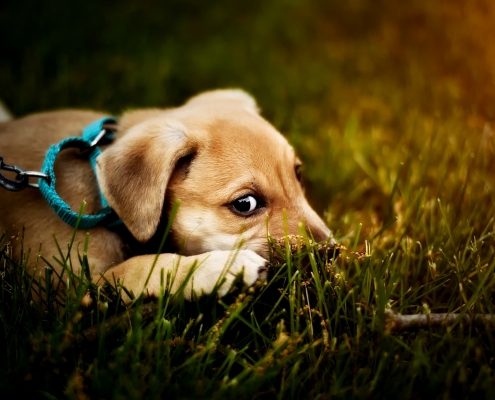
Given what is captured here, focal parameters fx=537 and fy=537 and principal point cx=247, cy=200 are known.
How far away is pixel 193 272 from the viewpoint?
6.70ft

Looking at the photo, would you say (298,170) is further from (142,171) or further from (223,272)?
Answer: (223,272)

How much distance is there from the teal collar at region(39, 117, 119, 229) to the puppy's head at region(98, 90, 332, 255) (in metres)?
0.12

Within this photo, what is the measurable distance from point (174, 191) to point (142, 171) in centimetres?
20

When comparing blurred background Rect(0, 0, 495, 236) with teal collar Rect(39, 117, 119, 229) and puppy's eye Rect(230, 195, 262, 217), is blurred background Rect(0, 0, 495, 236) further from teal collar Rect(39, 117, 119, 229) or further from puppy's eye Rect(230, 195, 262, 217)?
teal collar Rect(39, 117, 119, 229)

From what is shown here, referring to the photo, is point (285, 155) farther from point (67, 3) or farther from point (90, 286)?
point (67, 3)

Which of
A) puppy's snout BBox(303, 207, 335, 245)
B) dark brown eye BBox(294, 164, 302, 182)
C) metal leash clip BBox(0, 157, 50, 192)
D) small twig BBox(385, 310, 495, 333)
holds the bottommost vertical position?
small twig BBox(385, 310, 495, 333)

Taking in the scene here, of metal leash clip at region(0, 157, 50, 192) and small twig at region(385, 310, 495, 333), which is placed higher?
metal leash clip at region(0, 157, 50, 192)

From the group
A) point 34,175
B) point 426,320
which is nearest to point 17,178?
point 34,175

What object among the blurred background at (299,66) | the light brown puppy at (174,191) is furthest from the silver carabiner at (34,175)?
the blurred background at (299,66)

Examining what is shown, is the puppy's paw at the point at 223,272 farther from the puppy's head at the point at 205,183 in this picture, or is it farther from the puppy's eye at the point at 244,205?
the puppy's eye at the point at 244,205

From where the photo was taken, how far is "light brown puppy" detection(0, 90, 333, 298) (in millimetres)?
2377

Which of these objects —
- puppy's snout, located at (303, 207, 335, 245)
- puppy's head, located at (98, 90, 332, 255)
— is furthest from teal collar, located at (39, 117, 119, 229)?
puppy's snout, located at (303, 207, 335, 245)

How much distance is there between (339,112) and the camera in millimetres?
4676

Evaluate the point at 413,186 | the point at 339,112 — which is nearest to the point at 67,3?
the point at 339,112
